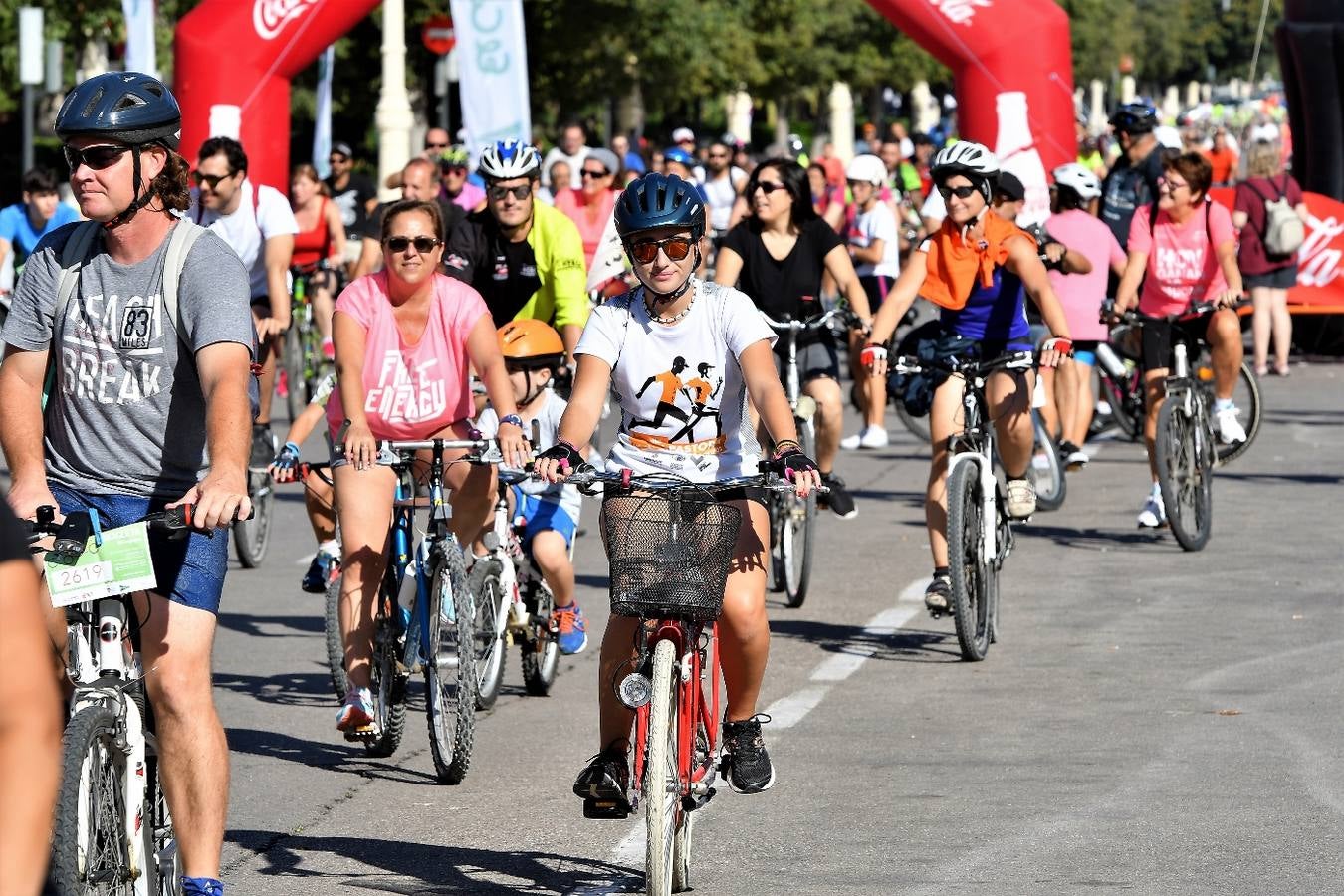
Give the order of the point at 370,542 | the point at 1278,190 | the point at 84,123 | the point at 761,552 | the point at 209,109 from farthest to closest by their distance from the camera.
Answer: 1. the point at 1278,190
2. the point at 209,109
3. the point at 370,542
4. the point at 761,552
5. the point at 84,123

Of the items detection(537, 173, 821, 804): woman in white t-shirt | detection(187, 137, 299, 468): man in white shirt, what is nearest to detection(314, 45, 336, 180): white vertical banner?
detection(187, 137, 299, 468): man in white shirt

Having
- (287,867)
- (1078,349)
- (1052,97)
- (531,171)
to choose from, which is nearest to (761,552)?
(287,867)

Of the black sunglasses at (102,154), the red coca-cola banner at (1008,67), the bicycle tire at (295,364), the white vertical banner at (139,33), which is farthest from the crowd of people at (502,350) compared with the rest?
the white vertical banner at (139,33)

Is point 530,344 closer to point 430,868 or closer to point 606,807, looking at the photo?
point 430,868

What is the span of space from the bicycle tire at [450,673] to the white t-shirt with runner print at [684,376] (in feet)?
4.90

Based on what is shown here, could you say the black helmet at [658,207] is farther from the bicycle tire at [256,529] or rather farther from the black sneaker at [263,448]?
the black sneaker at [263,448]

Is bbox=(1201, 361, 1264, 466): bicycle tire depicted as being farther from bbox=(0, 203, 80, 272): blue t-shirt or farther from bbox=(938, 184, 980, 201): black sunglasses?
bbox=(0, 203, 80, 272): blue t-shirt

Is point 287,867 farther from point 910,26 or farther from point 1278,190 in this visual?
point 1278,190

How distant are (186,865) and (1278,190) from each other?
55.5 feet

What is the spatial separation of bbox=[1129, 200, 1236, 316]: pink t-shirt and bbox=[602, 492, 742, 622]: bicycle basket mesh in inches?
314

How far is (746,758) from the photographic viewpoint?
20.2 feet

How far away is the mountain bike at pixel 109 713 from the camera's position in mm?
4711

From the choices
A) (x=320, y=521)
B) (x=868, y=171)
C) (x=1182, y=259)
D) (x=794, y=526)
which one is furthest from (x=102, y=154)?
(x=868, y=171)

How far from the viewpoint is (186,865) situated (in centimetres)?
521
